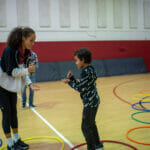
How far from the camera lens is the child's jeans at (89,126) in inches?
97.8

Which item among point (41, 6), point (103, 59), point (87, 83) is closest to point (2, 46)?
point (41, 6)

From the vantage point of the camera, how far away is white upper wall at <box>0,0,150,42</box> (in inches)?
412

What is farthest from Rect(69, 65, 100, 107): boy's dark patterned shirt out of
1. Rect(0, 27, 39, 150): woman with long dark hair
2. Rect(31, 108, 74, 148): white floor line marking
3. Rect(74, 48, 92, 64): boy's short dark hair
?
Rect(31, 108, 74, 148): white floor line marking

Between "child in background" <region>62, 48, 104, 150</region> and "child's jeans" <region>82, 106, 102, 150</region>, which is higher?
"child in background" <region>62, 48, 104, 150</region>

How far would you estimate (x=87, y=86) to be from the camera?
243cm

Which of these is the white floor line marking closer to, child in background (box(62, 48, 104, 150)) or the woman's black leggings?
child in background (box(62, 48, 104, 150))

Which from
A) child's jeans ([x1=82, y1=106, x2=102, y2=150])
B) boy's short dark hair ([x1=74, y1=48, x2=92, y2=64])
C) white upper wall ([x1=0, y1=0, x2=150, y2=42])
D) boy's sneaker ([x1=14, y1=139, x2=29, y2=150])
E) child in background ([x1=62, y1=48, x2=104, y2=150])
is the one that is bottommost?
boy's sneaker ([x1=14, y1=139, x2=29, y2=150])

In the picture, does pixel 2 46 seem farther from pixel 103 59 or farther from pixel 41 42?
pixel 103 59

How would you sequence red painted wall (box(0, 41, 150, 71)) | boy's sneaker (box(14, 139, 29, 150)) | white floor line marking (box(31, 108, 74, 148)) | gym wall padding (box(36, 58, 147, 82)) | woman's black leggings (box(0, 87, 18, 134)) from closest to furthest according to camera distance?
woman's black leggings (box(0, 87, 18, 134))
boy's sneaker (box(14, 139, 29, 150))
white floor line marking (box(31, 108, 74, 148))
gym wall padding (box(36, 58, 147, 82))
red painted wall (box(0, 41, 150, 71))

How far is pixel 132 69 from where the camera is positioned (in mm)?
12273

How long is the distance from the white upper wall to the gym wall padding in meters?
1.41

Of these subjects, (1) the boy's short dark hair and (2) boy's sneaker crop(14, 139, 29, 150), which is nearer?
(1) the boy's short dark hair

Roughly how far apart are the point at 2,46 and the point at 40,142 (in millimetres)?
7865

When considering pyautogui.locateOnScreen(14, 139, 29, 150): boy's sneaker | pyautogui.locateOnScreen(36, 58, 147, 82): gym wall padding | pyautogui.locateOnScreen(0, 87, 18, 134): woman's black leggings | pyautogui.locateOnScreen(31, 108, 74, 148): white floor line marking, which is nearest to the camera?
pyautogui.locateOnScreen(0, 87, 18, 134): woman's black leggings
